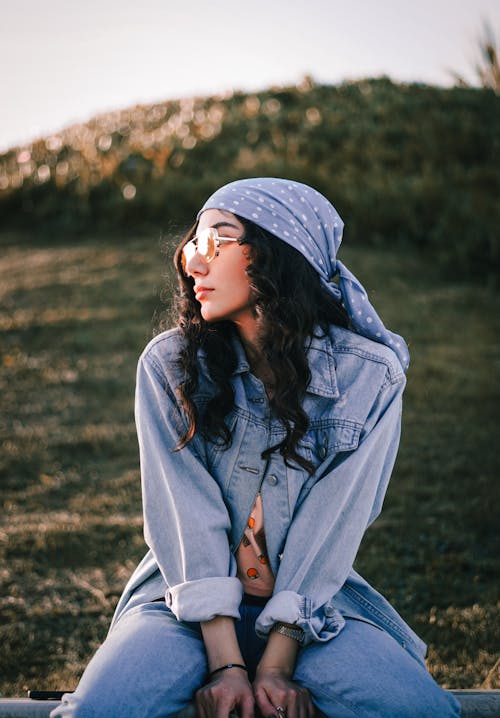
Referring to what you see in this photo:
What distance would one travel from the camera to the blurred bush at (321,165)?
9797 millimetres

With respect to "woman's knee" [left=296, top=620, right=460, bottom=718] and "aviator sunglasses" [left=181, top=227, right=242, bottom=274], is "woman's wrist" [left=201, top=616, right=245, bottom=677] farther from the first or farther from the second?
"aviator sunglasses" [left=181, top=227, right=242, bottom=274]

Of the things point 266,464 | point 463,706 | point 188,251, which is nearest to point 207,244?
point 188,251

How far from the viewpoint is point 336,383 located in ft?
7.21

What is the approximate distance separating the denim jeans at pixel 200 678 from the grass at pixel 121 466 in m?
1.22

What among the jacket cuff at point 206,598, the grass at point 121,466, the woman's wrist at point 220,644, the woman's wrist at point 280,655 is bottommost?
the grass at point 121,466

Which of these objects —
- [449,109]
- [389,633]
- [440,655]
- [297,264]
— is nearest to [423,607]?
[440,655]

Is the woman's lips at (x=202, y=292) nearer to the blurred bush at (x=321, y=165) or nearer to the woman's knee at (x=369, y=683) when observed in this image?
the woman's knee at (x=369, y=683)

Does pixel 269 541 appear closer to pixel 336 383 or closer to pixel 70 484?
pixel 336 383

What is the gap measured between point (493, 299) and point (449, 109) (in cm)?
543

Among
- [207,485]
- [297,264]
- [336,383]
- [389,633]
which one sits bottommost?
[389,633]

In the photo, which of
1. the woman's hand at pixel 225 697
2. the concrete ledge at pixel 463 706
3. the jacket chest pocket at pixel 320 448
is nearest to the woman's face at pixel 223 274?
the jacket chest pocket at pixel 320 448

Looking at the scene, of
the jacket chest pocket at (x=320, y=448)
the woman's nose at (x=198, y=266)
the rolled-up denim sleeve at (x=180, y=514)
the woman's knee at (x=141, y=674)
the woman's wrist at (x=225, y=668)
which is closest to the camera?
the woman's knee at (x=141, y=674)

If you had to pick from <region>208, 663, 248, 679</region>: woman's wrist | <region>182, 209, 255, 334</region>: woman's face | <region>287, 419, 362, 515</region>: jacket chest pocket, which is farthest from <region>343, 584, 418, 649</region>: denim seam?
<region>182, 209, 255, 334</region>: woman's face

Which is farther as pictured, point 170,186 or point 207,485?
point 170,186
